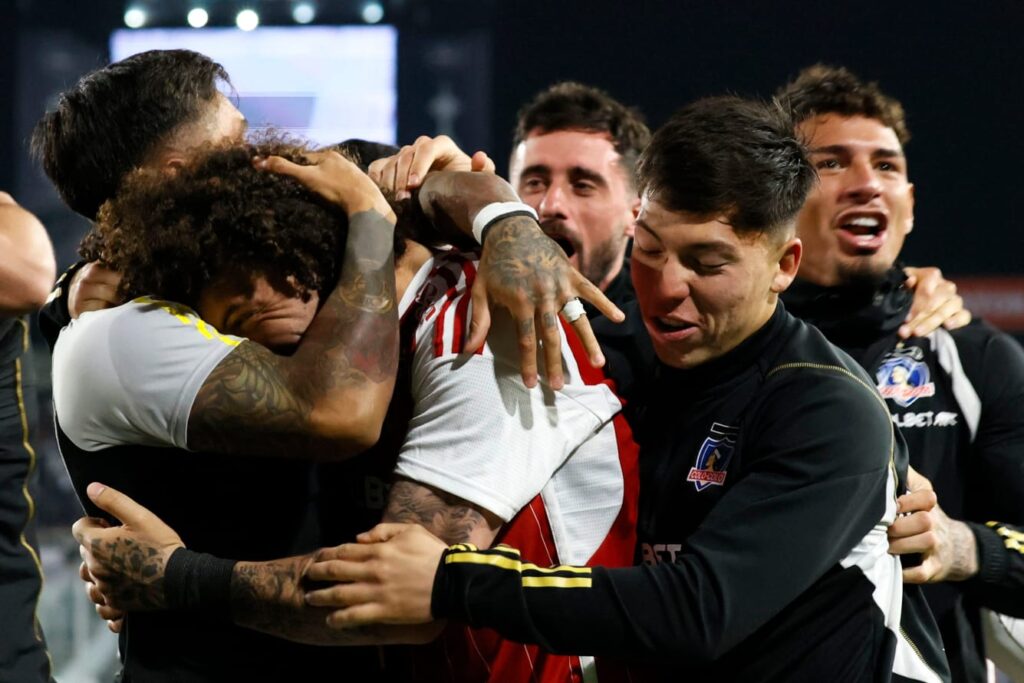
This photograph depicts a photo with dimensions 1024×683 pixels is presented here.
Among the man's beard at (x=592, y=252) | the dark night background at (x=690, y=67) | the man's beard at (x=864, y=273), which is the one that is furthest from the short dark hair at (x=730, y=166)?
the dark night background at (x=690, y=67)

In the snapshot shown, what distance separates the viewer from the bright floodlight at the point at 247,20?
7395 mm

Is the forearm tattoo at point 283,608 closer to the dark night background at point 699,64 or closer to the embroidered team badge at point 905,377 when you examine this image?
the embroidered team badge at point 905,377

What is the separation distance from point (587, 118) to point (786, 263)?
1830 mm

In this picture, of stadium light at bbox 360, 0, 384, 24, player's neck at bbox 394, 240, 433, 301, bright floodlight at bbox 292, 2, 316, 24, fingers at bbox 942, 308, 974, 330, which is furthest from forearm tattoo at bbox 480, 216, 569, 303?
bright floodlight at bbox 292, 2, 316, 24

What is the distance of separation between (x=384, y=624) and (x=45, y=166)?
49.2 inches

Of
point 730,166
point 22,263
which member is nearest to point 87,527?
point 22,263

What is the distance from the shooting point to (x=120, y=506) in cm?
157

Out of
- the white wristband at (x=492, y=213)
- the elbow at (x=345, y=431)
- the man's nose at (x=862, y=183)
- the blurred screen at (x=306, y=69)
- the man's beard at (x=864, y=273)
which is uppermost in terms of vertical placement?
the white wristband at (x=492, y=213)

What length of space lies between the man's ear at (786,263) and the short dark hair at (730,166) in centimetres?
3

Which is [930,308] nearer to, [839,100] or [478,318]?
[839,100]

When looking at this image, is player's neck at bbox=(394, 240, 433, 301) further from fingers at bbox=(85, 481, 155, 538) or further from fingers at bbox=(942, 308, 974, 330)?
fingers at bbox=(942, 308, 974, 330)

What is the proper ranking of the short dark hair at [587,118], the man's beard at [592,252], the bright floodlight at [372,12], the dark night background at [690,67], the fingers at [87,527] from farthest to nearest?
the bright floodlight at [372,12] → the dark night background at [690,67] → the short dark hair at [587,118] → the man's beard at [592,252] → the fingers at [87,527]

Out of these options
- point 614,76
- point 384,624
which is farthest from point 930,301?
point 614,76

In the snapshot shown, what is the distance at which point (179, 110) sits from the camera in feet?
6.93
